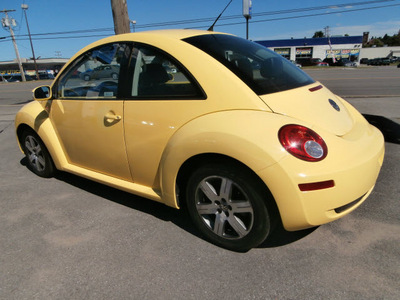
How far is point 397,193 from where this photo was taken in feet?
10.1

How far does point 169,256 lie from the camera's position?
229cm

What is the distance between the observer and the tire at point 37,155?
3631mm

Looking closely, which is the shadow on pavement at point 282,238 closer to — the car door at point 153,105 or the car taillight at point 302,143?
the car taillight at point 302,143

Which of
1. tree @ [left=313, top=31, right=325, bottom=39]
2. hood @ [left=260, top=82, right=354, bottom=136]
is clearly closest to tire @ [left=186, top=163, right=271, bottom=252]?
hood @ [left=260, top=82, right=354, bottom=136]

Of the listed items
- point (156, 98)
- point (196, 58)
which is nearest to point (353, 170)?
point (196, 58)

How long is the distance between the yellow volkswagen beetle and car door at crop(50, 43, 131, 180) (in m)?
0.01

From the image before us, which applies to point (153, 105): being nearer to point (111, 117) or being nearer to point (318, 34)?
point (111, 117)

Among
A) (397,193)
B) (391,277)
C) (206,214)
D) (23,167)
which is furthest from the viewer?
(23,167)

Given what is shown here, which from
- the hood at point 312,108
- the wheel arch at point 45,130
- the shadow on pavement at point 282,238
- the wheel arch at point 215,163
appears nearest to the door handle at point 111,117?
the wheel arch at point 215,163

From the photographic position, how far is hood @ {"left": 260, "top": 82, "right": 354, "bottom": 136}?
6.84 feet

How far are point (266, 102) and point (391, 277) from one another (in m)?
1.41

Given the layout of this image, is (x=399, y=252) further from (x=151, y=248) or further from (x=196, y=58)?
(x=196, y=58)

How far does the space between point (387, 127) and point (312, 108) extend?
13.3 feet

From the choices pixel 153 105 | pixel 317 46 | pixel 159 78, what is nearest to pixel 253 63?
pixel 159 78
